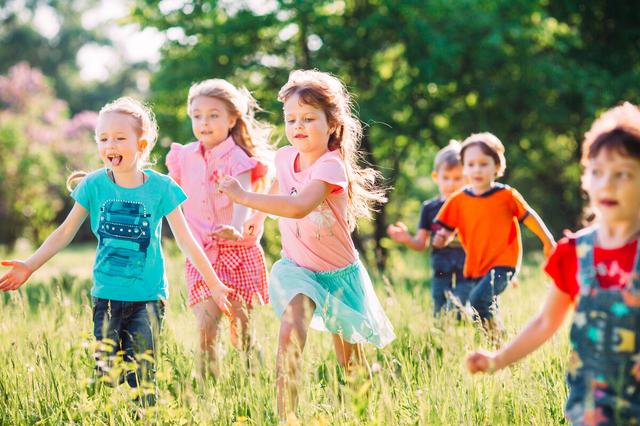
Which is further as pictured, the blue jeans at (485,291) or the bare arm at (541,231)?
the blue jeans at (485,291)

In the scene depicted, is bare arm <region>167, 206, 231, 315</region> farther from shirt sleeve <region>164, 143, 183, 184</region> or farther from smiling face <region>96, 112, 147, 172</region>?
shirt sleeve <region>164, 143, 183, 184</region>

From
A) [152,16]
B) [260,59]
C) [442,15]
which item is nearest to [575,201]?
[442,15]

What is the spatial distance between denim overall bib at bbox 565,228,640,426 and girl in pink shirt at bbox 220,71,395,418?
1.48m

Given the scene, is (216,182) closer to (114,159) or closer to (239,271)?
(239,271)

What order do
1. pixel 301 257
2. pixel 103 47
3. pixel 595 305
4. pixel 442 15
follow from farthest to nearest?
pixel 103 47, pixel 442 15, pixel 301 257, pixel 595 305

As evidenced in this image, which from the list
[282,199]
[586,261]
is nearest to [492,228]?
[282,199]

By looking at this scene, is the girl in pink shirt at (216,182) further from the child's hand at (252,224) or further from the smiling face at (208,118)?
the child's hand at (252,224)

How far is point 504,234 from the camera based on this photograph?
218 inches

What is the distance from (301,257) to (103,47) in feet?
157

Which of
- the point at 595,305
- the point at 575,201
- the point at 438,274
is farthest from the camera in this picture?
the point at 575,201

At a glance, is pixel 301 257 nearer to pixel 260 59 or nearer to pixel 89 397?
pixel 89 397

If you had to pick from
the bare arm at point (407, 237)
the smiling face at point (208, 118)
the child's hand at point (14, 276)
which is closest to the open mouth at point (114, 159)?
the child's hand at point (14, 276)

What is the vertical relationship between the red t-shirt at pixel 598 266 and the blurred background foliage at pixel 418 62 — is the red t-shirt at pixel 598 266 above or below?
below

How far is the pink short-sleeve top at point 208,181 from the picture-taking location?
497 centimetres
